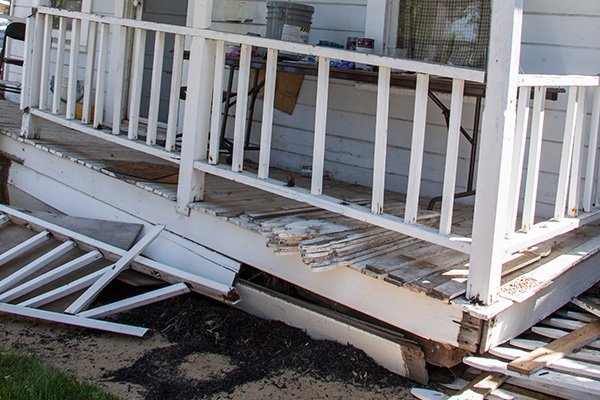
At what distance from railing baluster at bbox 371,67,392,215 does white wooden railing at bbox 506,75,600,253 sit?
56cm

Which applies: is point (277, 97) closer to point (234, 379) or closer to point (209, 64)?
point (209, 64)

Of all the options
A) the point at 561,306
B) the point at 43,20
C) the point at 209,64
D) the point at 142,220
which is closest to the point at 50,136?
the point at 43,20

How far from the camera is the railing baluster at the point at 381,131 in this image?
3.31 metres

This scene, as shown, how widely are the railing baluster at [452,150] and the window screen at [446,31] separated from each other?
1644 mm

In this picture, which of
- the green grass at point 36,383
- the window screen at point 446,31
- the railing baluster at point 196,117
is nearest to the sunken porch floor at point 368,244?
the railing baluster at point 196,117

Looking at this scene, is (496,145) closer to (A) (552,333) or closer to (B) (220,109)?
(A) (552,333)

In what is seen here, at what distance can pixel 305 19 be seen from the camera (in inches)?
206

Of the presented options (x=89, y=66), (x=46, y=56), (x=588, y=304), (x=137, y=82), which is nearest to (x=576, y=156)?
(x=588, y=304)

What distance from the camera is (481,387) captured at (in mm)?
3084

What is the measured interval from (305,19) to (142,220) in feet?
5.95

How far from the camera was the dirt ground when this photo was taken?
324 cm

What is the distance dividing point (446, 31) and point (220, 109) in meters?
1.66

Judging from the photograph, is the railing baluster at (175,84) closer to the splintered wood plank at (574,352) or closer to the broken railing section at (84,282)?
the broken railing section at (84,282)

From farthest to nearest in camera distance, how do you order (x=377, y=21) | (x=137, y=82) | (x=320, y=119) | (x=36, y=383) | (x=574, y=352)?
(x=377, y=21), (x=137, y=82), (x=320, y=119), (x=574, y=352), (x=36, y=383)
